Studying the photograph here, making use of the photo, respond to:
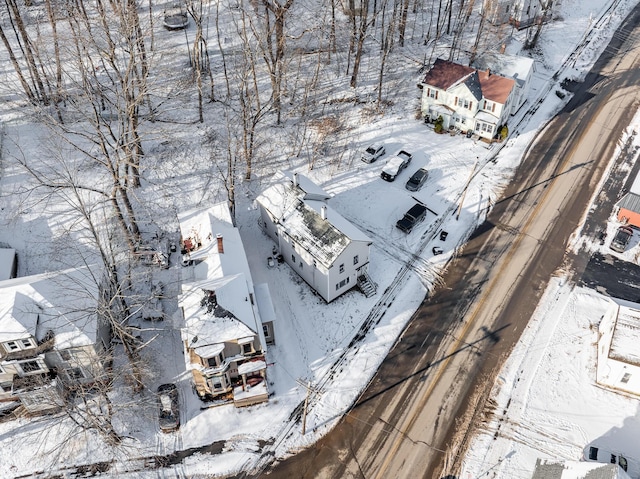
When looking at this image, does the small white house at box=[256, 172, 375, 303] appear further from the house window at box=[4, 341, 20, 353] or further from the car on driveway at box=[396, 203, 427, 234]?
the house window at box=[4, 341, 20, 353]

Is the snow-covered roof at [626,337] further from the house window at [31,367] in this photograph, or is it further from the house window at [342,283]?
the house window at [31,367]

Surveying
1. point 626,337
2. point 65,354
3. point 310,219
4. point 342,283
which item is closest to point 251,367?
point 342,283

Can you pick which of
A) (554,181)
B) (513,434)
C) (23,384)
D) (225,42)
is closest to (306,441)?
(513,434)

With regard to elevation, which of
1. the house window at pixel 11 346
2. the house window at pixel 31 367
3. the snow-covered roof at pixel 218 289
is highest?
the snow-covered roof at pixel 218 289

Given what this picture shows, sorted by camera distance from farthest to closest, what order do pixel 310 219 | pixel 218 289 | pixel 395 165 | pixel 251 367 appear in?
pixel 395 165
pixel 310 219
pixel 251 367
pixel 218 289

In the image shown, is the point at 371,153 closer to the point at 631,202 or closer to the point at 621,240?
the point at 621,240

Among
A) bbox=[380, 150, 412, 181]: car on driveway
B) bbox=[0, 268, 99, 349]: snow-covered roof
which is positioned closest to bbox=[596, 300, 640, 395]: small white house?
bbox=[380, 150, 412, 181]: car on driveway

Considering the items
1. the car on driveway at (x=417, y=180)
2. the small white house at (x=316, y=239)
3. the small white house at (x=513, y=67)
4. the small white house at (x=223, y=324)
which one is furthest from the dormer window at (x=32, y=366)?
the small white house at (x=513, y=67)
